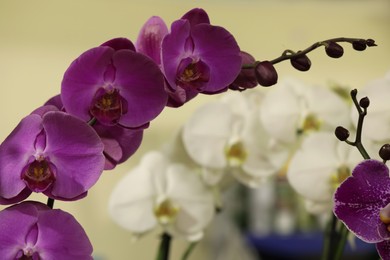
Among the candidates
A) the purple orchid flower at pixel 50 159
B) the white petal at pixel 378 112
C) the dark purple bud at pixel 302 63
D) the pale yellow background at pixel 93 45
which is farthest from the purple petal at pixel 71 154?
the pale yellow background at pixel 93 45

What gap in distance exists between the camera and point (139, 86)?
335 millimetres

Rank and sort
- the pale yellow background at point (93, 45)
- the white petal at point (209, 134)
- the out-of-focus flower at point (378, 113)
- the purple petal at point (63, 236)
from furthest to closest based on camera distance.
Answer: the pale yellow background at point (93, 45) → the white petal at point (209, 134) → the out-of-focus flower at point (378, 113) → the purple petal at point (63, 236)

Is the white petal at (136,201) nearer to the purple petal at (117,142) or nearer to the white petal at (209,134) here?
the white petal at (209,134)

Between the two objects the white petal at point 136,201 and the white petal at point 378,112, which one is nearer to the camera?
the white petal at point 378,112

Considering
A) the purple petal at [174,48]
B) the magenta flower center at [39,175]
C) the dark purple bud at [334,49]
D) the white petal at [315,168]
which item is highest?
the purple petal at [174,48]

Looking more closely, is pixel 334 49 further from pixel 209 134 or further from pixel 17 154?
pixel 209 134

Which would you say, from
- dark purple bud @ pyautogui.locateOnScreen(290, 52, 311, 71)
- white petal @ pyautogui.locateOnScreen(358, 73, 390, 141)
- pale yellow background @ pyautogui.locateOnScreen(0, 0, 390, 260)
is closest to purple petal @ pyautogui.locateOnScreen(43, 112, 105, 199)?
dark purple bud @ pyautogui.locateOnScreen(290, 52, 311, 71)

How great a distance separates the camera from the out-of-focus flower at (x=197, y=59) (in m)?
0.34

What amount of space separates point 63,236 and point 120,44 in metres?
0.10

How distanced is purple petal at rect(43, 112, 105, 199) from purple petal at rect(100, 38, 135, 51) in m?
0.04

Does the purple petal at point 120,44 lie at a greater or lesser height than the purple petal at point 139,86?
greater

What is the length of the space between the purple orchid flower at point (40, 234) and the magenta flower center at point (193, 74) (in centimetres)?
9

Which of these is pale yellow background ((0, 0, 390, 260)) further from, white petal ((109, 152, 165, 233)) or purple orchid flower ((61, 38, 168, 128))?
purple orchid flower ((61, 38, 168, 128))

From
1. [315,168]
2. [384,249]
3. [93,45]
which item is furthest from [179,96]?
[93,45]
